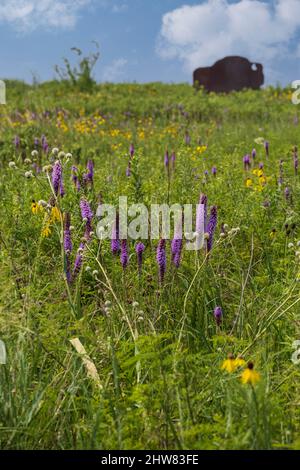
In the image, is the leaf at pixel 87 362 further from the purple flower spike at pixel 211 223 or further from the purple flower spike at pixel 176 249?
the purple flower spike at pixel 211 223

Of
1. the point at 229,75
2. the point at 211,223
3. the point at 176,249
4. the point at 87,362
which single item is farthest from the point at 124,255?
the point at 229,75

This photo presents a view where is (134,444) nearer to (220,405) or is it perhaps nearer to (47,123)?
(220,405)

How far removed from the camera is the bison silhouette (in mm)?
23531

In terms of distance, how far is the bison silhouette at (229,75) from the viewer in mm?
23531

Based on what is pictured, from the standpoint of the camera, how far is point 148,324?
118 inches

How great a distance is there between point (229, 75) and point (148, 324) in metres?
22.2

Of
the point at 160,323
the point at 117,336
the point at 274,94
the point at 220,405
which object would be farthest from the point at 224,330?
the point at 274,94

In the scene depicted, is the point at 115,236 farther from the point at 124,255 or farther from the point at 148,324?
the point at 148,324

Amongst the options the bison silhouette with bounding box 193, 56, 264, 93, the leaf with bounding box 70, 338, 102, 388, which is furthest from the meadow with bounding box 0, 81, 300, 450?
the bison silhouette with bounding box 193, 56, 264, 93

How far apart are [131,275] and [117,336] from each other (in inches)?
36.3

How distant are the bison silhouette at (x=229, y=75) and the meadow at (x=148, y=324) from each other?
17833mm

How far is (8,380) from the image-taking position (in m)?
2.26

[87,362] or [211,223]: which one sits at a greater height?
[211,223]

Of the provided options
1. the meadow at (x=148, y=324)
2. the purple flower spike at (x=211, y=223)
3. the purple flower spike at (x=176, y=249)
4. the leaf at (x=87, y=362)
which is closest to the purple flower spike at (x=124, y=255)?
the meadow at (x=148, y=324)
